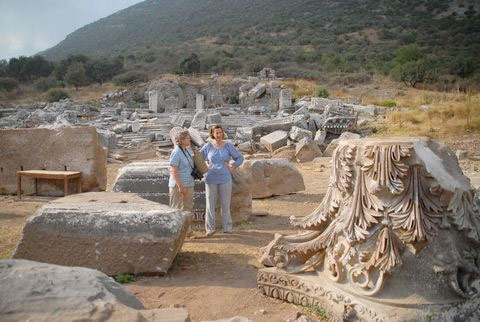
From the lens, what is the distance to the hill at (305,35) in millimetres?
45906

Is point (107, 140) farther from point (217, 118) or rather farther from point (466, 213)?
point (466, 213)

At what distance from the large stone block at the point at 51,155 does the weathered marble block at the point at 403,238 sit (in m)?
6.35

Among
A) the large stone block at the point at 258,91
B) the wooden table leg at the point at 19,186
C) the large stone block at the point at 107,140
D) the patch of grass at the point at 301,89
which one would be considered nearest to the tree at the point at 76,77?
the large stone block at the point at 258,91

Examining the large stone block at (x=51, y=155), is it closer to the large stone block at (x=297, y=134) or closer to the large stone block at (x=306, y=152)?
the large stone block at (x=306, y=152)

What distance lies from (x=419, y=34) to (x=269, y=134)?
137 feet

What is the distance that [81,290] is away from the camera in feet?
7.86

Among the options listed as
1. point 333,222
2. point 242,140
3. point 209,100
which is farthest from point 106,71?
point 333,222

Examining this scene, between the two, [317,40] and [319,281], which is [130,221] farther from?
[317,40]

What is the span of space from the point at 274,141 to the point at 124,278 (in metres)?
10.9

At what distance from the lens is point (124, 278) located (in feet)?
14.9

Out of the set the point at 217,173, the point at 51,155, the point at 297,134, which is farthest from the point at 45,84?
the point at 217,173

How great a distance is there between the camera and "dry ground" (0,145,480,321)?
396cm

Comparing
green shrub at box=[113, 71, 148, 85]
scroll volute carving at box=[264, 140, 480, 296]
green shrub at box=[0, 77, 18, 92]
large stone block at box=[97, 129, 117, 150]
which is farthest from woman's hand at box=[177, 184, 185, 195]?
green shrub at box=[0, 77, 18, 92]

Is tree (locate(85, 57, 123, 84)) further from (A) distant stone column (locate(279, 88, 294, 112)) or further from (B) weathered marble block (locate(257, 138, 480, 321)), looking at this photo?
(B) weathered marble block (locate(257, 138, 480, 321))
